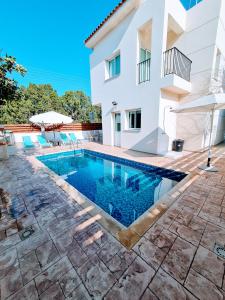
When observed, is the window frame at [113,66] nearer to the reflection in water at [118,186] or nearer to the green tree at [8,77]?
the reflection in water at [118,186]

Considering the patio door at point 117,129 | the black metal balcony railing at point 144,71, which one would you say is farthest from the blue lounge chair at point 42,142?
the black metal balcony railing at point 144,71

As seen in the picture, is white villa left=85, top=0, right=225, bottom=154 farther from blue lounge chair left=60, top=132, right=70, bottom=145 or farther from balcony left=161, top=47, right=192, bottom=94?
blue lounge chair left=60, top=132, right=70, bottom=145

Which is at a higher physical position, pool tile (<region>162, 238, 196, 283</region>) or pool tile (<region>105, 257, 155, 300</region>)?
pool tile (<region>105, 257, 155, 300</region>)

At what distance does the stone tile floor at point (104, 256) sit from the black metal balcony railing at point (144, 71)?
276 inches

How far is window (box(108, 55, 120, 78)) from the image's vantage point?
9.30 meters

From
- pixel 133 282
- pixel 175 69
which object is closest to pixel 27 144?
pixel 175 69

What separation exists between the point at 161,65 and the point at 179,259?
7.56m

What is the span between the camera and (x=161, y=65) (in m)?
6.62

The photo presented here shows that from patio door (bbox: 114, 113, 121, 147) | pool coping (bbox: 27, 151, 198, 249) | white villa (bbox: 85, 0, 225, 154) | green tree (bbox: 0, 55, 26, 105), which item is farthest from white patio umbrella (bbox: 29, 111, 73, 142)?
pool coping (bbox: 27, 151, 198, 249)

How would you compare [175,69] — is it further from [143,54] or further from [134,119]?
[134,119]

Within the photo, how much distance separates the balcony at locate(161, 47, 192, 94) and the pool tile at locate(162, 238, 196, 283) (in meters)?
6.55

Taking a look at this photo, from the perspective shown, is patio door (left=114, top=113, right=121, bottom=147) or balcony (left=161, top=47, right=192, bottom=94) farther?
patio door (left=114, top=113, right=121, bottom=147)

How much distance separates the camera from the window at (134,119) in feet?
28.2

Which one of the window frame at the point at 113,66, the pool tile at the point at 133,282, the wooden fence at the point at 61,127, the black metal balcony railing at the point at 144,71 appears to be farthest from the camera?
the wooden fence at the point at 61,127
